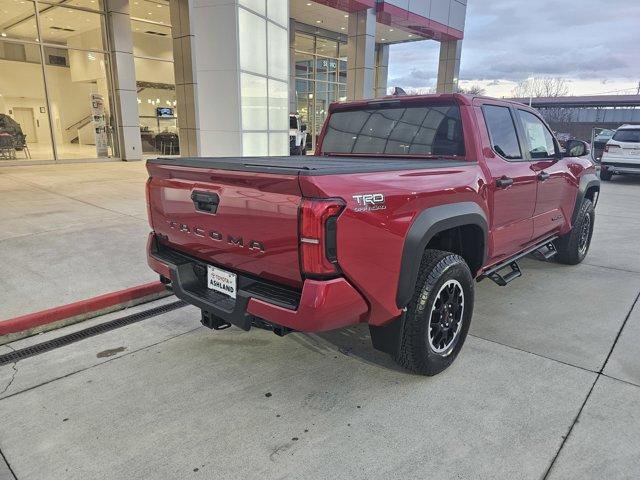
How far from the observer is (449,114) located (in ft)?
11.8

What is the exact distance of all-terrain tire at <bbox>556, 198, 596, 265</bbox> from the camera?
5.40 m

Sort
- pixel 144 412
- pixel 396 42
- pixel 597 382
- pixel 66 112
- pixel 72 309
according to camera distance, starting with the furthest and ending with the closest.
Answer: pixel 396 42, pixel 66 112, pixel 72 309, pixel 597 382, pixel 144 412

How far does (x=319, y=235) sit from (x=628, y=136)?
49.7 ft

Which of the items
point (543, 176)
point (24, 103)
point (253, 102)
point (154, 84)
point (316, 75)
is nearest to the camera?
point (543, 176)

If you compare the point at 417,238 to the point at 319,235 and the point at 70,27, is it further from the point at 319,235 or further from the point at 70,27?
the point at 70,27

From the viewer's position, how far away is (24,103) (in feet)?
52.7

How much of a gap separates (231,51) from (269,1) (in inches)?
81.9

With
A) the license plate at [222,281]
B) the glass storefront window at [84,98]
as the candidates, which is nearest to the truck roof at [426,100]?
the license plate at [222,281]

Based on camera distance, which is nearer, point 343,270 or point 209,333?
point 343,270

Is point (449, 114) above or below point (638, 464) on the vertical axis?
above

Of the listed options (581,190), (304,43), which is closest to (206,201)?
(581,190)

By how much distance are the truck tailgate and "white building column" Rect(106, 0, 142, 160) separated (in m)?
14.6

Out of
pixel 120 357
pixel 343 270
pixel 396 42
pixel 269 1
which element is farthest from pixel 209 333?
pixel 396 42

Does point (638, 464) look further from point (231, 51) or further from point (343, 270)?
point (231, 51)
